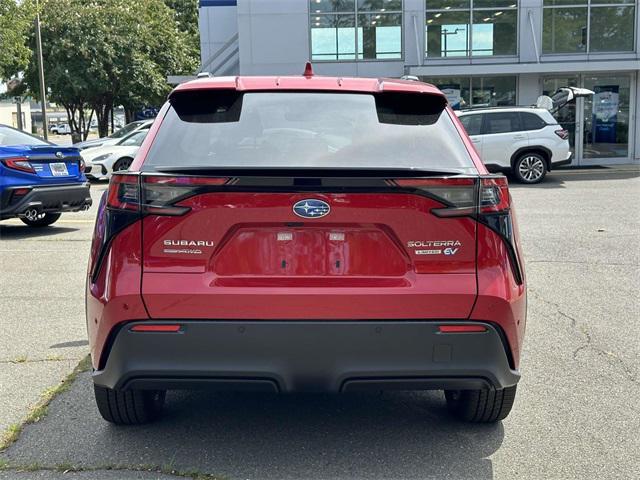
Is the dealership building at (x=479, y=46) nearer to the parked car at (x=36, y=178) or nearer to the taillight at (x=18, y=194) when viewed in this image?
the parked car at (x=36, y=178)

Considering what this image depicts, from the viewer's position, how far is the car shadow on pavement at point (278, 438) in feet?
11.3

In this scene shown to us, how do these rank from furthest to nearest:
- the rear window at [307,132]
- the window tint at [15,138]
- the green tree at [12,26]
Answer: the green tree at [12,26], the window tint at [15,138], the rear window at [307,132]

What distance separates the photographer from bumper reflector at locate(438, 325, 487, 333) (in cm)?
314

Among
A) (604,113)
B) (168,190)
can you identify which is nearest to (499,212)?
(168,190)

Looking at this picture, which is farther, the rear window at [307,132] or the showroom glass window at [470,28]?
the showroom glass window at [470,28]

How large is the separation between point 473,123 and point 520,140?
3.70 feet

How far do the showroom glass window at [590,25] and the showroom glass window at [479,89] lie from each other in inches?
60.3

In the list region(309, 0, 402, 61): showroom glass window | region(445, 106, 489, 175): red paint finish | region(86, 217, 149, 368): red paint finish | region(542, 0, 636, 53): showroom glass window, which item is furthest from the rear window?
region(542, 0, 636, 53): showroom glass window

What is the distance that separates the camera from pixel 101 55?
2758cm

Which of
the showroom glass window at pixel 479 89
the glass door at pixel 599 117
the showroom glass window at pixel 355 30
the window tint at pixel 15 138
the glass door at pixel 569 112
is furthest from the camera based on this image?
the showroom glass window at pixel 355 30

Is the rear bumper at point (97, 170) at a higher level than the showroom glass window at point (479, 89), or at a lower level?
lower

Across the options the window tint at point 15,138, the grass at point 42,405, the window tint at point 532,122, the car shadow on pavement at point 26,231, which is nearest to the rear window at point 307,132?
the grass at point 42,405

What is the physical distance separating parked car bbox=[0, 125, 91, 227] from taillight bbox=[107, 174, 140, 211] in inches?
268

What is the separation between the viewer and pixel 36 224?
11047 millimetres
